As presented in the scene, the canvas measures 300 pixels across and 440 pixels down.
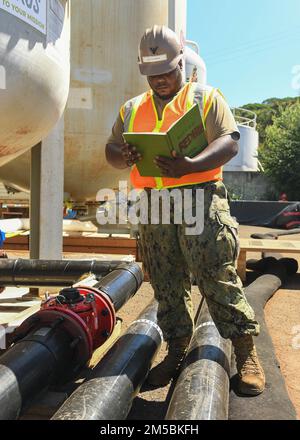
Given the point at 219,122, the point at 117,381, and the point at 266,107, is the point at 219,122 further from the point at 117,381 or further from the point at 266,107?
the point at 266,107

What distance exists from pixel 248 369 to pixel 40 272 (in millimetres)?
2046

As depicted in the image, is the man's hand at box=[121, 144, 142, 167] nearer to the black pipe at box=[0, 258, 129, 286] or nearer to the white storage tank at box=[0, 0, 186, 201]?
the black pipe at box=[0, 258, 129, 286]

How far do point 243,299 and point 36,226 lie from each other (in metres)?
2.60

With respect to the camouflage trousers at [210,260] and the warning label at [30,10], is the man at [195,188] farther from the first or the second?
the warning label at [30,10]

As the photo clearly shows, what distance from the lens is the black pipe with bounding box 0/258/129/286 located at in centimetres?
374

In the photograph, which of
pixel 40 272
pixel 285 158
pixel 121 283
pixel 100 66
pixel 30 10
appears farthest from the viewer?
pixel 285 158

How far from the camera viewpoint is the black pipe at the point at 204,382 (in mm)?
1731

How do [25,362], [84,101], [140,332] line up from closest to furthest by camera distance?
[25,362] < [140,332] < [84,101]

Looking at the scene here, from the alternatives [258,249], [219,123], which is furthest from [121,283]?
[258,249]

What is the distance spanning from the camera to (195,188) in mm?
2174

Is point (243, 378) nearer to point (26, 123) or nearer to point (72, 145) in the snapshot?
point (26, 123)

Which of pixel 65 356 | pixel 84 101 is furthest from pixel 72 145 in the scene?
pixel 65 356

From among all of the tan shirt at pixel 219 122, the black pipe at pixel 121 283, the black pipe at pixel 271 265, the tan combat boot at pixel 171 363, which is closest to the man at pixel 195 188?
the tan shirt at pixel 219 122

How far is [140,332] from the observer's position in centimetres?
262
